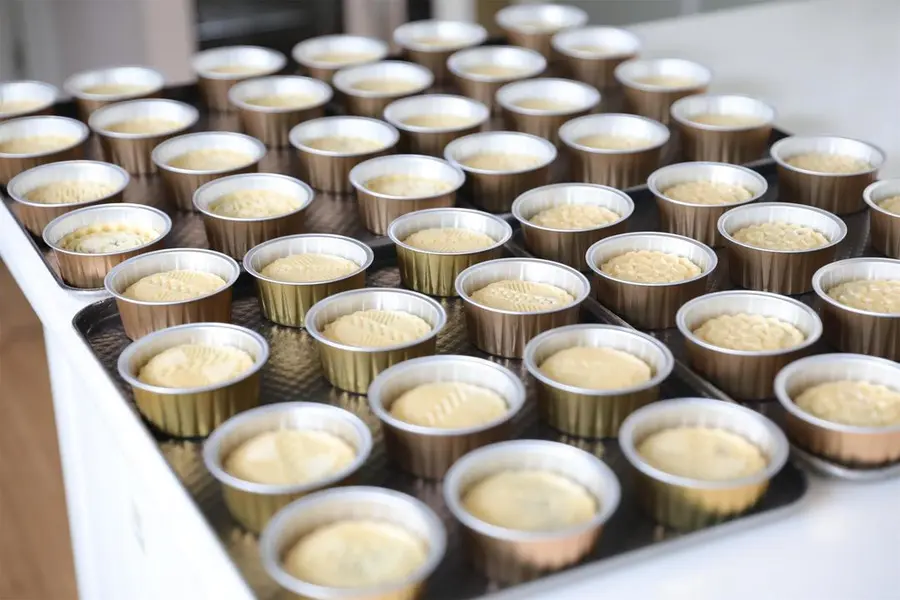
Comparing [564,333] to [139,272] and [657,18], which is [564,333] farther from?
[657,18]

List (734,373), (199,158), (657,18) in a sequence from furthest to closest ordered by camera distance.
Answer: (657,18) < (199,158) < (734,373)

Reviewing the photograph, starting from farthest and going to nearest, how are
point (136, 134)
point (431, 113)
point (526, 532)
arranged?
point (431, 113), point (136, 134), point (526, 532)

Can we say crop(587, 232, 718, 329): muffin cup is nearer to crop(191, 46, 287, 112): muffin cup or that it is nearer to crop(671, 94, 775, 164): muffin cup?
crop(671, 94, 775, 164): muffin cup

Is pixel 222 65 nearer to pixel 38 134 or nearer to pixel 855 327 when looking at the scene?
pixel 38 134

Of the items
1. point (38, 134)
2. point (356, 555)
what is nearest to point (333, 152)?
point (38, 134)

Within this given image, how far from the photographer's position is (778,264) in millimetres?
1311

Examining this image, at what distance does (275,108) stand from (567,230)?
617 millimetres

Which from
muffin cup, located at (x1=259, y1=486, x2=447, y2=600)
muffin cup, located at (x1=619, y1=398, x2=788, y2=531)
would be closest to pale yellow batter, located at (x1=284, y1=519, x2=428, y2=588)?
muffin cup, located at (x1=259, y1=486, x2=447, y2=600)

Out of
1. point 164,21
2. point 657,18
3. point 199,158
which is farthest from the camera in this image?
point 657,18

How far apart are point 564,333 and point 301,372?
0.28 metres

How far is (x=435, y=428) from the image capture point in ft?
3.30

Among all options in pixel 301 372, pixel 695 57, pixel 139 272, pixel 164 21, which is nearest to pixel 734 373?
pixel 301 372

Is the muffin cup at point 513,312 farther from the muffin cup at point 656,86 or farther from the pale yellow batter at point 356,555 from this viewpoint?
→ the muffin cup at point 656,86

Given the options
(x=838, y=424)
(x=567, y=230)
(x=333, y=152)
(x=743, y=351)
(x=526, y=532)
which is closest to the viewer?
(x=526, y=532)
